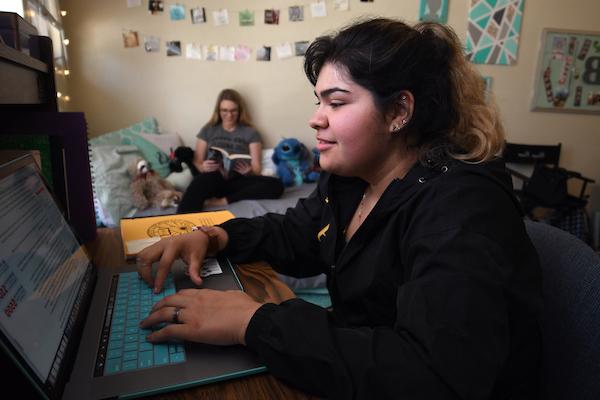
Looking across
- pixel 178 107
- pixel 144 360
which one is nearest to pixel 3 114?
pixel 144 360

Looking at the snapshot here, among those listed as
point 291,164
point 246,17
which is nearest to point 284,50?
point 246,17

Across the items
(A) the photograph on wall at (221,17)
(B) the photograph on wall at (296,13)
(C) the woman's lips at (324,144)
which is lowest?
(C) the woman's lips at (324,144)

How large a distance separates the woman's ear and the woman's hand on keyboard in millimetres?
458

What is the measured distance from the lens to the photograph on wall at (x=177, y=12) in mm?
3056

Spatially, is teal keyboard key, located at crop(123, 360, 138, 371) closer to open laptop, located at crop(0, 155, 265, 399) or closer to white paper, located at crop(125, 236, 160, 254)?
open laptop, located at crop(0, 155, 265, 399)

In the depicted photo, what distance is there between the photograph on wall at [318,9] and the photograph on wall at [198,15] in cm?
84

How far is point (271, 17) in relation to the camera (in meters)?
3.21

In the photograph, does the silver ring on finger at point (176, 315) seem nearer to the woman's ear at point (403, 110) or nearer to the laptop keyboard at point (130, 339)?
the laptop keyboard at point (130, 339)

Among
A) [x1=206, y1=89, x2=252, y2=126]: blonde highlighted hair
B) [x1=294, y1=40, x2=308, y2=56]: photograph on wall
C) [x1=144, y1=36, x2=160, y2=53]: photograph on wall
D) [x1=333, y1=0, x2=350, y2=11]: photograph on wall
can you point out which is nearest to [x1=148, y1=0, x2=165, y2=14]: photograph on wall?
[x1=144, y1=36, x2=160, y2=53]: photograph on wall

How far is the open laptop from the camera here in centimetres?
45

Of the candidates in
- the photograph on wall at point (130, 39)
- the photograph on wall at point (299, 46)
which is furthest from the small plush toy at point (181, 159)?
the photograph on wall at point (299, 46)

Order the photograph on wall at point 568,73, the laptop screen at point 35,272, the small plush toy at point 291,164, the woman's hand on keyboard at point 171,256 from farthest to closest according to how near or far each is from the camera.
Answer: the photograph on wall at point 568,73 → the small plush toy at point 291,164 → the woman's hand on keyboard at point 171,256 → the laptop screen at point 35,272

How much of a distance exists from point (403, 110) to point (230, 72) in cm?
271

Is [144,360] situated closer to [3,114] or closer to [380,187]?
[380,187]
